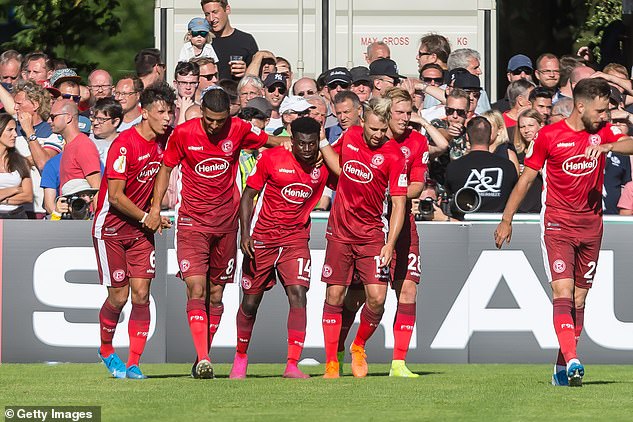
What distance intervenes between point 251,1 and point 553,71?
4.00 meters

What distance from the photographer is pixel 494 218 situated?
635 inches

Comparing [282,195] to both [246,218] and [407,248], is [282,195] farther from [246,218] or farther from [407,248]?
[407,248]

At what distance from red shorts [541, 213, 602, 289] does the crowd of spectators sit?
2.79m

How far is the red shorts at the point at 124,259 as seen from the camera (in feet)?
45.4

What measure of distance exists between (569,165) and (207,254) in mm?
3111

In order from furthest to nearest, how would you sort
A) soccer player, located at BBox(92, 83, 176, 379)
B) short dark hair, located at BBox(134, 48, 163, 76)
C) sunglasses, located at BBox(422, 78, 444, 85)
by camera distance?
short dark hair, located at BBox(134, 48, 163, 76) < sunglasses, located at BBox(422, 78, 444, 85) < soccer player, located at BBox(92, 83, 176, 379)

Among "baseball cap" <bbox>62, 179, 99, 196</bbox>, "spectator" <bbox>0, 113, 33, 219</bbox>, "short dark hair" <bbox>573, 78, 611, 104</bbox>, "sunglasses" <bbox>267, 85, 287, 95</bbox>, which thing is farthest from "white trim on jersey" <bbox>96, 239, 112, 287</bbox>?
"sunglasses" <bbox>267, 85, 287, 95</bbox>

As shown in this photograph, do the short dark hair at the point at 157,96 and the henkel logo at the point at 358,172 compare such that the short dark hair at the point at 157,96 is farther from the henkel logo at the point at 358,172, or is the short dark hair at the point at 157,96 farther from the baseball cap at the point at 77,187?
the baseball cap at the point at 77,187

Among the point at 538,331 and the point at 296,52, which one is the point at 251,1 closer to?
the point at 296,52

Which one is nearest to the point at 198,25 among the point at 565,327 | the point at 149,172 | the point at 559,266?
the point at 149,172

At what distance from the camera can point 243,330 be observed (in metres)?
14.1

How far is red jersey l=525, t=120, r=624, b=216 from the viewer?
1316 cm

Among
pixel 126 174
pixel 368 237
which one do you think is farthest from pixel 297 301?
pixel 126 174

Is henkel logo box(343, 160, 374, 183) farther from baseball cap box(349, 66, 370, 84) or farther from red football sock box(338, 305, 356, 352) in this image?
baseball cap box(349, 66, 370, 84)
